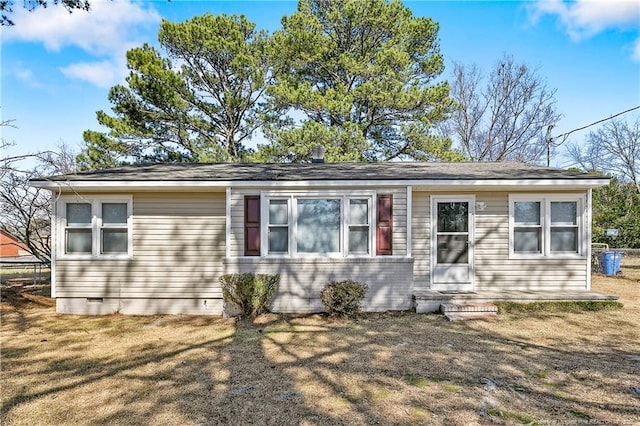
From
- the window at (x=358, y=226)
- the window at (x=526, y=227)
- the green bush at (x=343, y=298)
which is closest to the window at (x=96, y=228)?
the green bush at (x=343, y=298)

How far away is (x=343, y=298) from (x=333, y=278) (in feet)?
1.62

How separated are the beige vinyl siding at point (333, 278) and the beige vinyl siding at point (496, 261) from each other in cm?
93

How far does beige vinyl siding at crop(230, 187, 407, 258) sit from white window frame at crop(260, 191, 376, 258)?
0.37ft

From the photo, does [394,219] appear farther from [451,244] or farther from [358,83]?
[358,83]

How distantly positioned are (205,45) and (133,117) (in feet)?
13.4

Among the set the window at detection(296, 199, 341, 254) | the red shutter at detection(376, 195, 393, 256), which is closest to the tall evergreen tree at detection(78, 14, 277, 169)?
the window at detection(296, 199, 341, 254)

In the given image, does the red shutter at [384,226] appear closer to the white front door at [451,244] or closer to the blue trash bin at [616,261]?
the white front door at [451,244]

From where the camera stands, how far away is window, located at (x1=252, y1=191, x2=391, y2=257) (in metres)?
7.09

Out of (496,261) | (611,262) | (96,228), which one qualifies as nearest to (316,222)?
(496,261)

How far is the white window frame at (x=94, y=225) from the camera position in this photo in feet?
23.7

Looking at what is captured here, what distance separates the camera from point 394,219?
281 inches

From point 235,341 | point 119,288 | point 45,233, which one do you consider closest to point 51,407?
point 235,341

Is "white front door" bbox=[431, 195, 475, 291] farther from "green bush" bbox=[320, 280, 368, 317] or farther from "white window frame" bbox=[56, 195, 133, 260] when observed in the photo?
"white window frame" bbox=[56, 195, 133, 260]

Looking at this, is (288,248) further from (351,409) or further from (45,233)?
(45,233)
